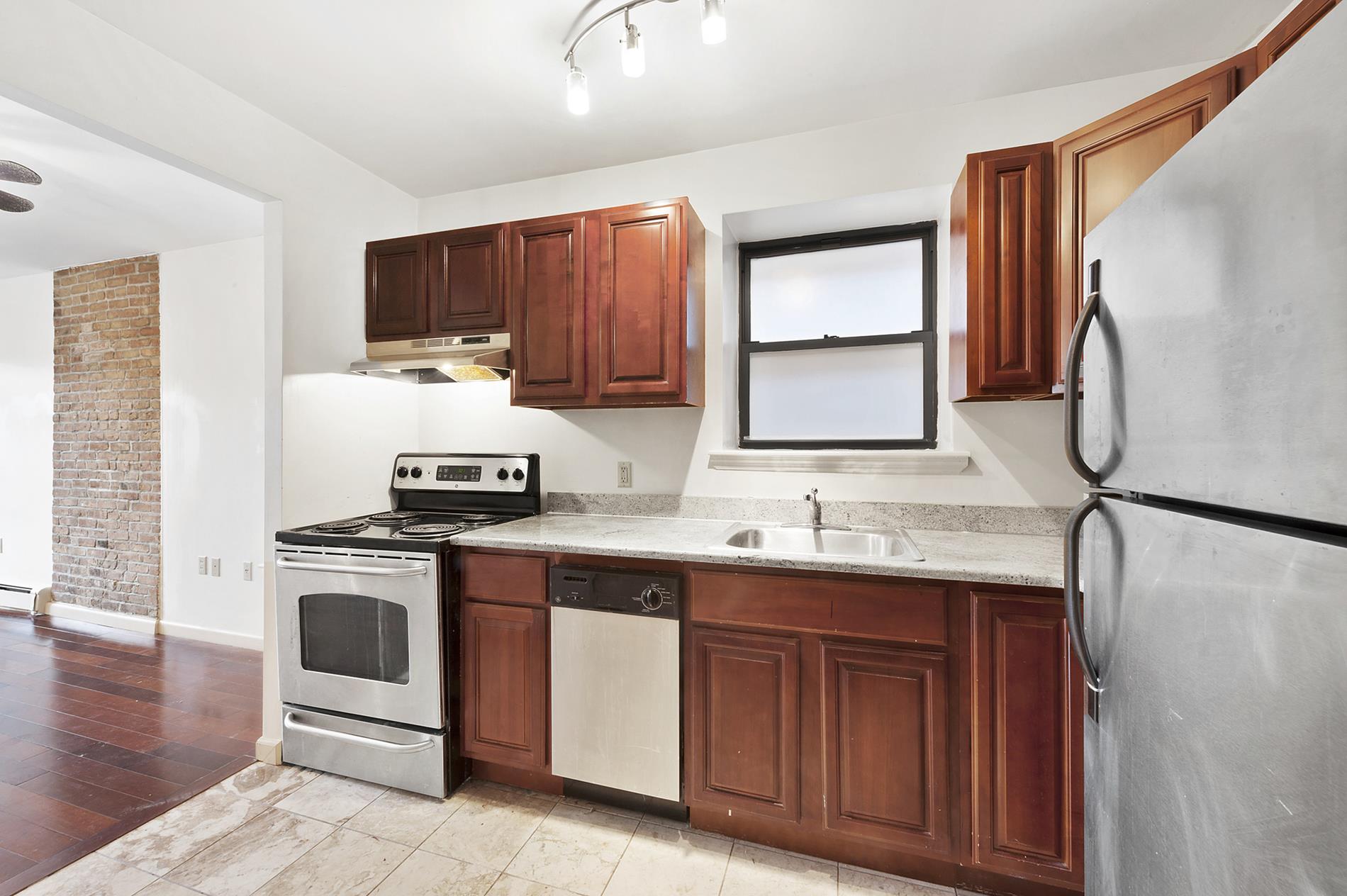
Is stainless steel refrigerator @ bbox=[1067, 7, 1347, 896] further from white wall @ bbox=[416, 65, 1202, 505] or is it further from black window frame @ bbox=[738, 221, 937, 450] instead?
black window frame @ bbox=[738, 221, 937, 450]

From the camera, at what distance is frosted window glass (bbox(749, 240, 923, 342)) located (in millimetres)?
2547

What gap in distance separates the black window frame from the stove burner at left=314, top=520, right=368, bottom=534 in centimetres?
173

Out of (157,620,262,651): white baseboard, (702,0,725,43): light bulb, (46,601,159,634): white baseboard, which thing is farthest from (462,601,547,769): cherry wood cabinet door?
(46,601,159,634): white baseboard

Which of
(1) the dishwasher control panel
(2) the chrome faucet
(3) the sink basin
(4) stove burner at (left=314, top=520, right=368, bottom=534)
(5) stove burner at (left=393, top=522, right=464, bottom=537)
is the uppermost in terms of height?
(2) the chrome faucet

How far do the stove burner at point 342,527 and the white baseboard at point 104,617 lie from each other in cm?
250

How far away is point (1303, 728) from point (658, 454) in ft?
7.23

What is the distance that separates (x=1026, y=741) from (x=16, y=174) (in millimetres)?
4098

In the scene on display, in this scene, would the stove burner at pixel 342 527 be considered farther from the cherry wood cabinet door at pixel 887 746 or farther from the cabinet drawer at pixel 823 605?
the cherry wood cabinet door at pixel 887 746

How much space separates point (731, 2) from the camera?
5.48 ft

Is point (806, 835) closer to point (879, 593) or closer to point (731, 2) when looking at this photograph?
point (879, 593)

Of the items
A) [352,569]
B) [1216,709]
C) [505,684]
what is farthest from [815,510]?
[352,569]

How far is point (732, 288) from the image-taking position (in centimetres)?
266

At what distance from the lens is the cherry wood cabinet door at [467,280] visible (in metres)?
2.49

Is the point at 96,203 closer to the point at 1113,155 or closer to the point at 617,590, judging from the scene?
the point at 617,590
